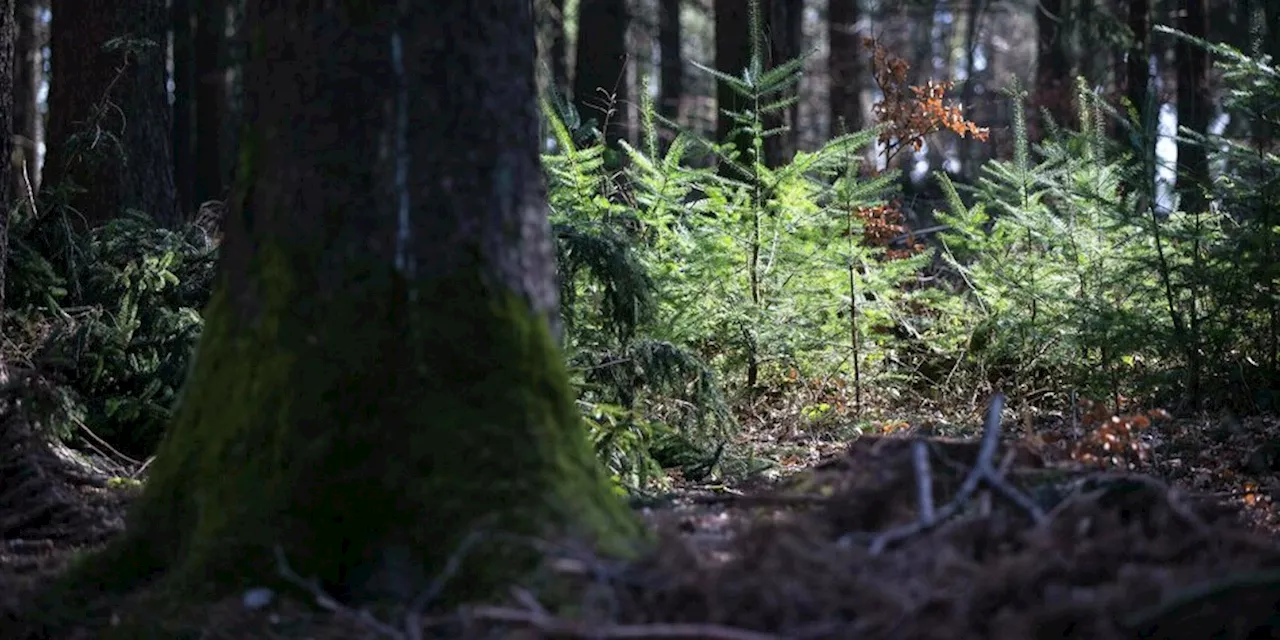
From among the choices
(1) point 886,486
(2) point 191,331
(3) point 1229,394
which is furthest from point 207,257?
(3) point 1229,394

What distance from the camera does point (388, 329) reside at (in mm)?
3742

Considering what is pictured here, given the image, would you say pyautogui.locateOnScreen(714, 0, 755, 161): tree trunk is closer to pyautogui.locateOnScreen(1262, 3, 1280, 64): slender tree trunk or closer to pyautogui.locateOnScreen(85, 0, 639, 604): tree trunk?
pyautogui.locateOnScreen(1262, 3, 1280, 64): slender tree trunk

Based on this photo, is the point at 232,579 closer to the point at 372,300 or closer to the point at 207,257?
the point at 372,300

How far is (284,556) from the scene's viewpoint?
12.1 ft

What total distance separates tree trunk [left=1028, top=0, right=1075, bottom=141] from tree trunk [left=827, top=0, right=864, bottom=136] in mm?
2801

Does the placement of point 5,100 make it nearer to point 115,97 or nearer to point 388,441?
point 388,441

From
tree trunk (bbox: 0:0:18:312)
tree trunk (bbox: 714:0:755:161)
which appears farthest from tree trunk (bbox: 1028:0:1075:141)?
tree trunk (bbox: 0:0:18:312)

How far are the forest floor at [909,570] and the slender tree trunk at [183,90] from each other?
17.1m

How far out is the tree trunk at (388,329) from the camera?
365 centimetres

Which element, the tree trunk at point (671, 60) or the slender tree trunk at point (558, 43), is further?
the tree trunk at point (671, 60)

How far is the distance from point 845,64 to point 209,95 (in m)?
9.90

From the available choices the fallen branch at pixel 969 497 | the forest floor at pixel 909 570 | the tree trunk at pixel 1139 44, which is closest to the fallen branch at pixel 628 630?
the forest floor at pixel 909 570

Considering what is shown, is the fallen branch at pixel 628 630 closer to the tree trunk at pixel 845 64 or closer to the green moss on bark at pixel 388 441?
the green moss on bark at pixel 388 441

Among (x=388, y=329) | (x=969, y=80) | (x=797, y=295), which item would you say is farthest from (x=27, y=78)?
(x=388, y=329)
